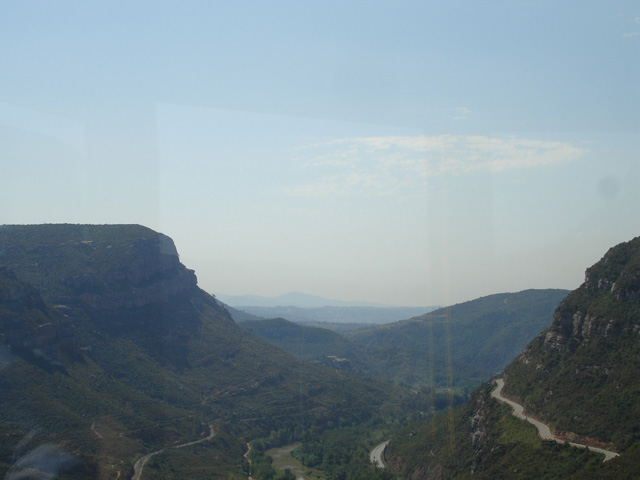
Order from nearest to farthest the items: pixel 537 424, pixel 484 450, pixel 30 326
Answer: pixel 537 424 < pixel 484 450 < pixel 30 326

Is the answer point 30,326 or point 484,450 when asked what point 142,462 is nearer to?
point 30,326

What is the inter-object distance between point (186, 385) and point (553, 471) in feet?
280

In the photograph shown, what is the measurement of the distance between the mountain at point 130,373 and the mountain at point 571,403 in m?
36.5

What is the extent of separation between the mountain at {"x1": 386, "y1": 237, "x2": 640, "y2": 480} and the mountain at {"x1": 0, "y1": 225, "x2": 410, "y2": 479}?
36.5m

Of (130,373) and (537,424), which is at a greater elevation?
(537,424)

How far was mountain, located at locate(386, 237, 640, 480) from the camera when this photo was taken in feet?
170

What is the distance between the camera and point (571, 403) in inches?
2384

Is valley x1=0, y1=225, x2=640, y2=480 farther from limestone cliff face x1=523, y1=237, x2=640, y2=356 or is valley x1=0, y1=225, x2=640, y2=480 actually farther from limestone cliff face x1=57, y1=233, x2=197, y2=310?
→ limestone cliff face x1=57, y1=233, x2=197, y2=310

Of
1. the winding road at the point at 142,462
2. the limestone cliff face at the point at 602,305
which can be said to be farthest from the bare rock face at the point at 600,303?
the winding road at the point at 142,462

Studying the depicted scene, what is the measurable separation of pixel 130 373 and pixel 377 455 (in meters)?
51.3

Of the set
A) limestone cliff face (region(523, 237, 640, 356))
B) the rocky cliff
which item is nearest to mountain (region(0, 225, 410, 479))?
the rocky cliff

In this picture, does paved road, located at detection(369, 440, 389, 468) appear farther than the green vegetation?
Yes

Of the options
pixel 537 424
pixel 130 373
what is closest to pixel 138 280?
pixel 130 373

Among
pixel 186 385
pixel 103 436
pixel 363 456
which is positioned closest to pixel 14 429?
pixel 103 436
